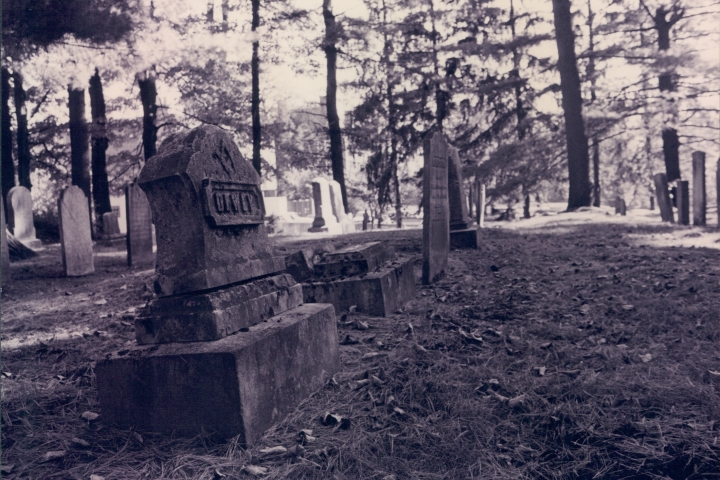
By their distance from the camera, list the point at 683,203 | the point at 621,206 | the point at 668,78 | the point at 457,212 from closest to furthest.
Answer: the point at 457,212
the point at 683,203
the point at 668,78
the point at 621,206

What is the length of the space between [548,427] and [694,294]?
3.49 metres

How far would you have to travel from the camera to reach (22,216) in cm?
1586

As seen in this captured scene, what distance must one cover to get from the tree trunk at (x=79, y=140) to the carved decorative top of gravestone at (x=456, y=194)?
13642 millimetres

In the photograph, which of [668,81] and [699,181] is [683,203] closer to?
[699,181]

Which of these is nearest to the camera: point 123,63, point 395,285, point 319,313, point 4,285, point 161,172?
point 161,172

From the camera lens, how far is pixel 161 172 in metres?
3.24

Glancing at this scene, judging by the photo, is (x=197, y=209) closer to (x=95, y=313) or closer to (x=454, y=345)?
(x=454, y=345)

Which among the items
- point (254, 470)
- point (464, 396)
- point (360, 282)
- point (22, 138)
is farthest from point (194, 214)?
point (22, 138)

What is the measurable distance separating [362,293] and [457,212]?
5118mm

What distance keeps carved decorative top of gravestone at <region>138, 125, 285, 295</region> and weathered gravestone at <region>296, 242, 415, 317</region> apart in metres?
2.10

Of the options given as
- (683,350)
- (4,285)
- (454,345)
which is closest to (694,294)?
(683,350)

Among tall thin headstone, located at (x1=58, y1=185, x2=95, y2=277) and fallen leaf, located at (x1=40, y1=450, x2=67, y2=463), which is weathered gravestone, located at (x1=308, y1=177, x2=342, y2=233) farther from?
fallen leaf, located at (x1=40, y1=450, x2=67, y2=463)

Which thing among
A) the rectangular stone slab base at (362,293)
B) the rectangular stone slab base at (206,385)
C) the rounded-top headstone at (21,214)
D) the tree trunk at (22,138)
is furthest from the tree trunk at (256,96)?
the rectangular stone slab base at (206,385)

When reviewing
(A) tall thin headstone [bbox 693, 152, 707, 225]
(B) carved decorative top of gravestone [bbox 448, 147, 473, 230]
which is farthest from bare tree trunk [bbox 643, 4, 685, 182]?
(B) carved decorative top of gravestone [bbox 448, 147, 473, 230]
